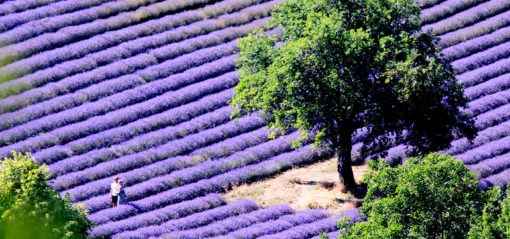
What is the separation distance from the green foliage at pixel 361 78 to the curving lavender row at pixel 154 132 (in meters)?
4.54

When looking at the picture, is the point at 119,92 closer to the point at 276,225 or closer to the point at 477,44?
the point at 276,225

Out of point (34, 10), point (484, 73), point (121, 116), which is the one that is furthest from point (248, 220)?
point (34, 10)

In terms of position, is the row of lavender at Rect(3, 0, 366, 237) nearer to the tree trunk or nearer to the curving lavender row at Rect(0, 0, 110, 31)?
the tree trunk

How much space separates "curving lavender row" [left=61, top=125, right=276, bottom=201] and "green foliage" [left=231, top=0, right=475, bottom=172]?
11.3 feet

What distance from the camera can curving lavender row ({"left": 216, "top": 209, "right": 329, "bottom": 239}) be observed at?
1534 cm

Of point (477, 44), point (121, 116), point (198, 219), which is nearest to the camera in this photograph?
point (198, 219)

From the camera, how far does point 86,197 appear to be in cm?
1716

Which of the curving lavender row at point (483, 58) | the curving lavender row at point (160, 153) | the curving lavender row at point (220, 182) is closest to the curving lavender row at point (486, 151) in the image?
the curving lavender row at point (483, 58)

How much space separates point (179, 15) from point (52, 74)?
6.22 meters

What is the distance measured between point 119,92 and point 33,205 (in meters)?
9.92

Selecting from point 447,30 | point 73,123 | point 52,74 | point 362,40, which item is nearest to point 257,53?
point 362,40

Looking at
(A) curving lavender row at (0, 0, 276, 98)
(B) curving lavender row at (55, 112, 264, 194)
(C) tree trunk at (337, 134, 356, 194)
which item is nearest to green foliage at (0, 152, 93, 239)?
(B) curving lavender row at (55, 112, 264, 194)

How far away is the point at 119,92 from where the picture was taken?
2112cm

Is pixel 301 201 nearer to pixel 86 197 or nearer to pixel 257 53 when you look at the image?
pixel 257 53
